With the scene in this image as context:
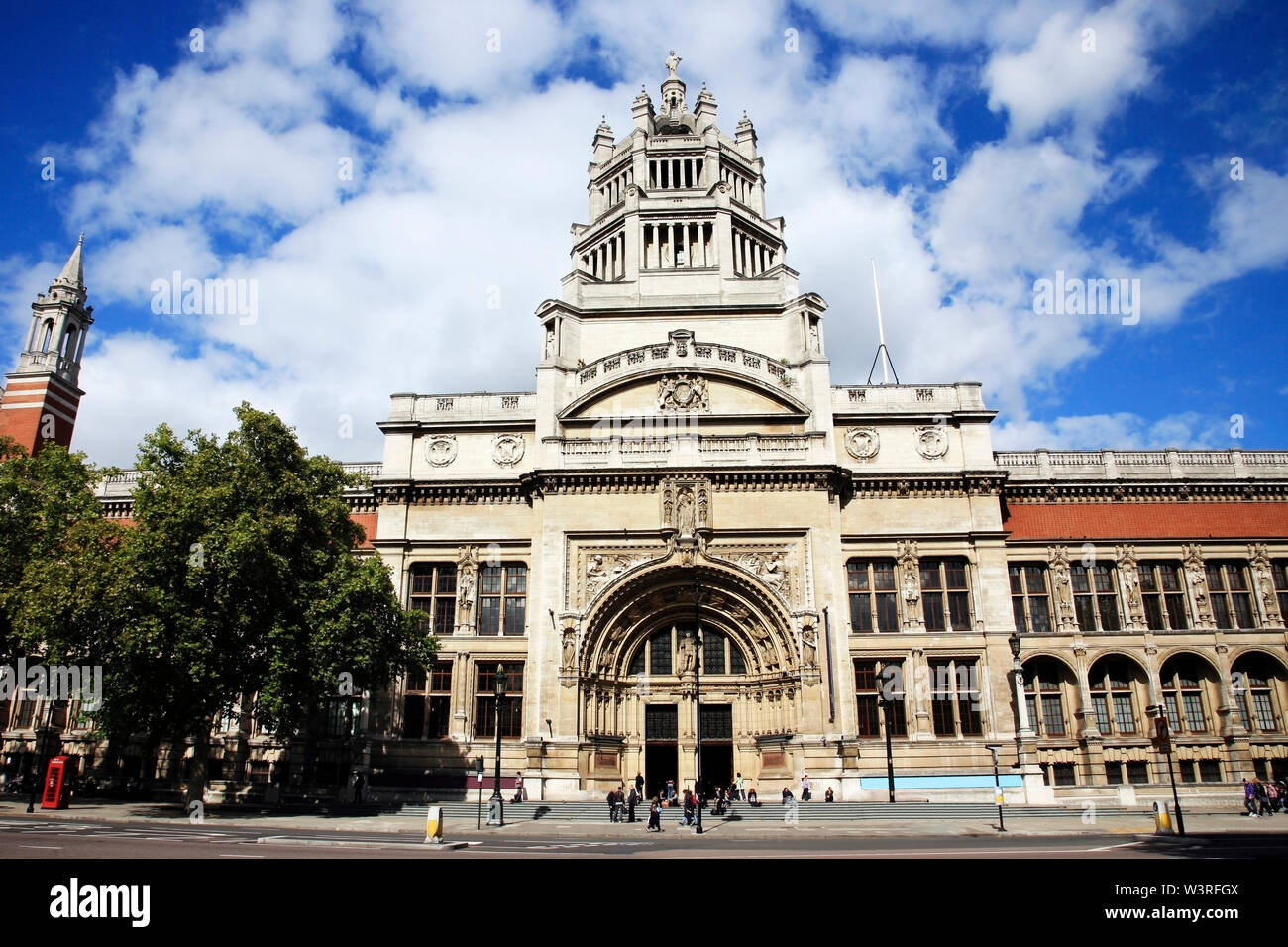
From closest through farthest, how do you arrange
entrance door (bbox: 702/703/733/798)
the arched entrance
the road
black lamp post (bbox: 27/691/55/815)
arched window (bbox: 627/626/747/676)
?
the road → the arched entrance → entrance door (bbox: 702/703/733/798) → arched window (bbox: 627/626/747/676) → black lamp post (bbox: 27/691/55/815)

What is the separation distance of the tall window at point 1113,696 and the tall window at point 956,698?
6.59 m

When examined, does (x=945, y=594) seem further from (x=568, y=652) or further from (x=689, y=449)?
(x=568, y=652)

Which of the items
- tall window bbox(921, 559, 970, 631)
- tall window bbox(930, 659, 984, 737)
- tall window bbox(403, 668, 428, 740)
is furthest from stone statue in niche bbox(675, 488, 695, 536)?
tall window bbox(403, 668, 428, 740)

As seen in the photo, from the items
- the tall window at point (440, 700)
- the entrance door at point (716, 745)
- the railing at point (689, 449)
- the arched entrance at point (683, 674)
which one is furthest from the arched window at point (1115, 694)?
the tall window at point (440, 700)

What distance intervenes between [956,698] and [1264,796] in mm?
13190

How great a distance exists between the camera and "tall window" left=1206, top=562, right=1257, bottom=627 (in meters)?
39.8

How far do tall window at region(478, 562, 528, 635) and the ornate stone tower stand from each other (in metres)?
29.5

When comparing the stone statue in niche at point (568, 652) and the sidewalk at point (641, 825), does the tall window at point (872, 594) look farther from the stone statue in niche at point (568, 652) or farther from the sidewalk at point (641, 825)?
the stone statue in niche at point (568, 652)

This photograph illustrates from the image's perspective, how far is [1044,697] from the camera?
127 feet

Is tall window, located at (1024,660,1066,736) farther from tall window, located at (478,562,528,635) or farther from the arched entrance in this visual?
tall window, located at (478,562,528,635)

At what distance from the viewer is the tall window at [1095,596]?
3956 cm
